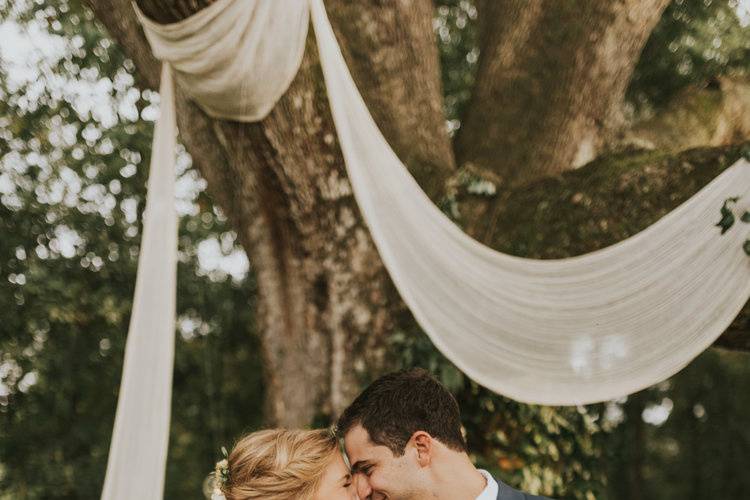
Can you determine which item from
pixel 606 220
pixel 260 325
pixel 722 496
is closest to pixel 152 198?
pixel 260 325

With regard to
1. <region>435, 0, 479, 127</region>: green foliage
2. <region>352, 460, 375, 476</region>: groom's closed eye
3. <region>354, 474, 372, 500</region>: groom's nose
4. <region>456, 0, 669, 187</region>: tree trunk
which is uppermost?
<region>435, 0, 479, 127</region>: green foliage

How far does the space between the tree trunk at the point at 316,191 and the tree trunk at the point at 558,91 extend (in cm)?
32

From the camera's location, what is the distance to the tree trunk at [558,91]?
16.0 ft

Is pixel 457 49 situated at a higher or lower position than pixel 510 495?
higher

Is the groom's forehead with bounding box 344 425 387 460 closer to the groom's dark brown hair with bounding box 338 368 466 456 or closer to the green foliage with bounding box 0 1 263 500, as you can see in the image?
the groom's dark brown hair with bounding box 338 368 466 456

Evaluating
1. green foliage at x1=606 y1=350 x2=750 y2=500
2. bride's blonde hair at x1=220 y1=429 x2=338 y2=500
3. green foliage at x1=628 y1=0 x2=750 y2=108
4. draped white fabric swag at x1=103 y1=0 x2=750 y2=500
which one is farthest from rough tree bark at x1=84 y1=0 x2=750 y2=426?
green foliage at x1=606 y1=350 x2=750 y2=500

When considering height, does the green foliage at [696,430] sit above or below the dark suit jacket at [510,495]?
above

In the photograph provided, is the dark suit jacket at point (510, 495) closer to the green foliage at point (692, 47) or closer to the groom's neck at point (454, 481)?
the groom's neck at point (454, 481)

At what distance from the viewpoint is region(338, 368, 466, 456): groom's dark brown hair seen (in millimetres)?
2584

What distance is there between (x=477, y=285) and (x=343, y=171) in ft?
3.23

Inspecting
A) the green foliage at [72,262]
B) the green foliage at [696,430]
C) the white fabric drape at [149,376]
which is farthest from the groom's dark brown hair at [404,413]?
the green foliage at [696,430]

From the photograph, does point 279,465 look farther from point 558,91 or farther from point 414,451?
point 558,91

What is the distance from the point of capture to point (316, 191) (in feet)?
13.8

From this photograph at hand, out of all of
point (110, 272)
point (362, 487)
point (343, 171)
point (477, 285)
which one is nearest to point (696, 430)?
point (110, 272)
